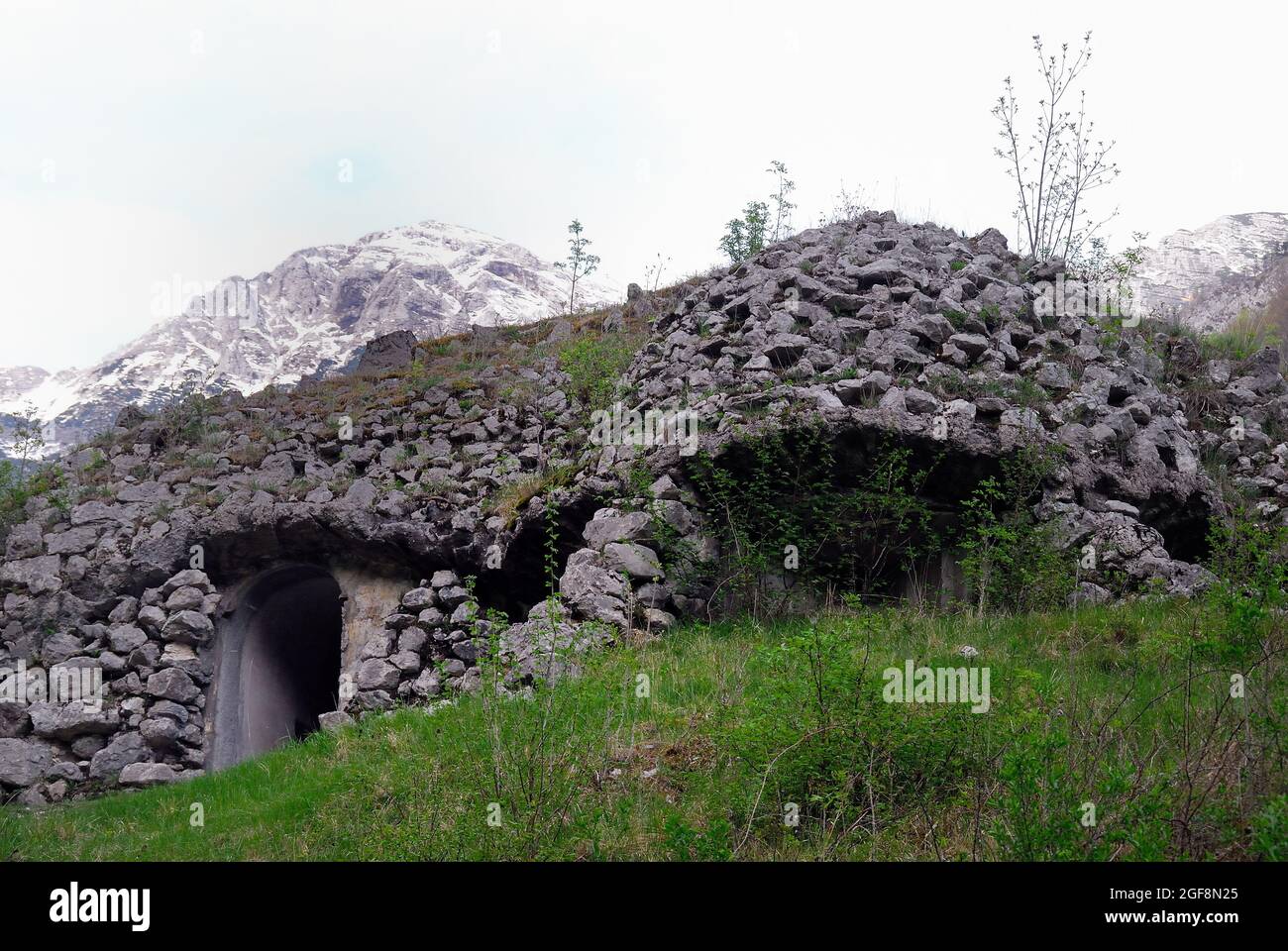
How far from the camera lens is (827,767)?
A: 5188 mm

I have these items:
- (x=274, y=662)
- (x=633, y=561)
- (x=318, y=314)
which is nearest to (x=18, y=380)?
(x=318, y=314)

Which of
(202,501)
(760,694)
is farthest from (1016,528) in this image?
(202,501)

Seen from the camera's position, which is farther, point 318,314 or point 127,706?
point 318,314

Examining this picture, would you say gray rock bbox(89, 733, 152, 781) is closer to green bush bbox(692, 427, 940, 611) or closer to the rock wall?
the rock wall

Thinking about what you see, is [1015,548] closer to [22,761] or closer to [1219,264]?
[22,761]

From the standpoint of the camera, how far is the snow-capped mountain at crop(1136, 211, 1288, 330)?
36.2 m

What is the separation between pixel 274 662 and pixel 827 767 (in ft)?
39.6

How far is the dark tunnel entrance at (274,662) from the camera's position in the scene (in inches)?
521

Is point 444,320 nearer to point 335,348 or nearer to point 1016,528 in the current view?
point 335,348

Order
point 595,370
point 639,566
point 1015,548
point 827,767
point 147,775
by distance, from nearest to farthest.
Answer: point 827,767 < point 1015,548 < point 639,566 < point 147,775 < point 595,370

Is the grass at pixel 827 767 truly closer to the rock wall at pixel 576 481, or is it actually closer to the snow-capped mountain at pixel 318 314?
the rock wall at pixel 576 481

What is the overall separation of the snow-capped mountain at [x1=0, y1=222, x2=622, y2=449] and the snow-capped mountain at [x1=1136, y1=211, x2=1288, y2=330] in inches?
1006

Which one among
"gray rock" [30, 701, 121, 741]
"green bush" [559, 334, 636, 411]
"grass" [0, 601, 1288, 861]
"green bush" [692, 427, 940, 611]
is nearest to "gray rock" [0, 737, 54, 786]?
"gray rock" [30, 701, 121, 741]

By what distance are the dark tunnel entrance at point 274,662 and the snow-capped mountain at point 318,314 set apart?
83.3 feet
